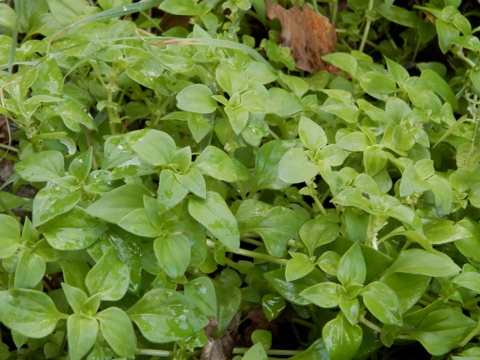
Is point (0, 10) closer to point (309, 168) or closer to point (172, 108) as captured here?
point (172, 108)

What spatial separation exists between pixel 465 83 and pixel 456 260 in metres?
0.69

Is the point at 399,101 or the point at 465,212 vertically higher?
the point at 399,101

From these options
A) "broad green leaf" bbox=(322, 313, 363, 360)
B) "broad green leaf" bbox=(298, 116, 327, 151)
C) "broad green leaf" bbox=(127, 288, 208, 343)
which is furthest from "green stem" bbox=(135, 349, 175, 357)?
"broad green leaf" bbox=(298, 116, 327, 151)

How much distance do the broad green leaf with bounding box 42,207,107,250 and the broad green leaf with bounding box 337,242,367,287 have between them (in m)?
0.48

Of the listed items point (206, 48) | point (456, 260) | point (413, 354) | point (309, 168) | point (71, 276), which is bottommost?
point (413, 354)

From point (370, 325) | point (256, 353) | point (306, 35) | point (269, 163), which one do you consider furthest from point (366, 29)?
point (256, 353)

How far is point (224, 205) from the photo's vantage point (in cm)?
131

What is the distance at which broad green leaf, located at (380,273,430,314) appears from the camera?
4.41ft

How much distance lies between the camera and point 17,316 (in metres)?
1.16

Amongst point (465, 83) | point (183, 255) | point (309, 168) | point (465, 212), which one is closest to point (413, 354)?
point (465, 212)

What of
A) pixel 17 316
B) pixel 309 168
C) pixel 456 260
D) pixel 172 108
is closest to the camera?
pixel 17 316

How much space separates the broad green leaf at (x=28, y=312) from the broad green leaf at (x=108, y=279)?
81 millimetres

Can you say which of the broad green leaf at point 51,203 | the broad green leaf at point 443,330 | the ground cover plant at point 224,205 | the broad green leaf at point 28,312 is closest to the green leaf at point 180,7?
the ground cover plant at point 224,205

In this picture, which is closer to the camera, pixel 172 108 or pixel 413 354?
pixel 413 354
